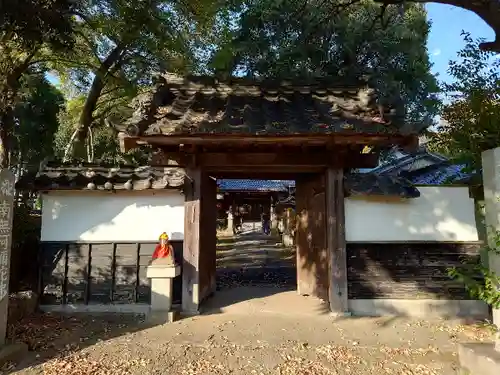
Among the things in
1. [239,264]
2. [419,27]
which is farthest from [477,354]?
[419,27]

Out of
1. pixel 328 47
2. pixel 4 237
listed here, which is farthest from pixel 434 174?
pixel 4 237

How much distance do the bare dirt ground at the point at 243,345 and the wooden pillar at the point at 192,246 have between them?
13.7 inches

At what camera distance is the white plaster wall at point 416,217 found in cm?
663

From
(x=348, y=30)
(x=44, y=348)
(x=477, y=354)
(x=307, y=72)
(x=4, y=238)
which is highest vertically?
(x=348, y=30)

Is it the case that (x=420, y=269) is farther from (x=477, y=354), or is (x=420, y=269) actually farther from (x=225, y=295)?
(x=225, y=295)

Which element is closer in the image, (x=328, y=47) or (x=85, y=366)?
(x=85, y=366)

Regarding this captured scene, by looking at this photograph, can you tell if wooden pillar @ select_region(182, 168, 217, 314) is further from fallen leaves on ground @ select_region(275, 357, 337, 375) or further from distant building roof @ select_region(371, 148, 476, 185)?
distant building roof @ select_region(371, 148, 476, 185)

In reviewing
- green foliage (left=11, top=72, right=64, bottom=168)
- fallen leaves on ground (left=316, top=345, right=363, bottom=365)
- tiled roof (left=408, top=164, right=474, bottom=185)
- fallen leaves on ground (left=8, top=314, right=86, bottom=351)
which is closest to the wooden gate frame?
fallen leaves on ground (left=316, top=345, right=363, bottom=365)

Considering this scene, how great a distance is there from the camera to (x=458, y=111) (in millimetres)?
6922

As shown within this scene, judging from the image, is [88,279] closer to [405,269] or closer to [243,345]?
[243,345]

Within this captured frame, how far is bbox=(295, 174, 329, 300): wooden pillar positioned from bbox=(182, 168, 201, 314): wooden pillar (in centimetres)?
227

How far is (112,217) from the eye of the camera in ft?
22.1

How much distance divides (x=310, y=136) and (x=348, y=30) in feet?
26.3

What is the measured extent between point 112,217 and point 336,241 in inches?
155
